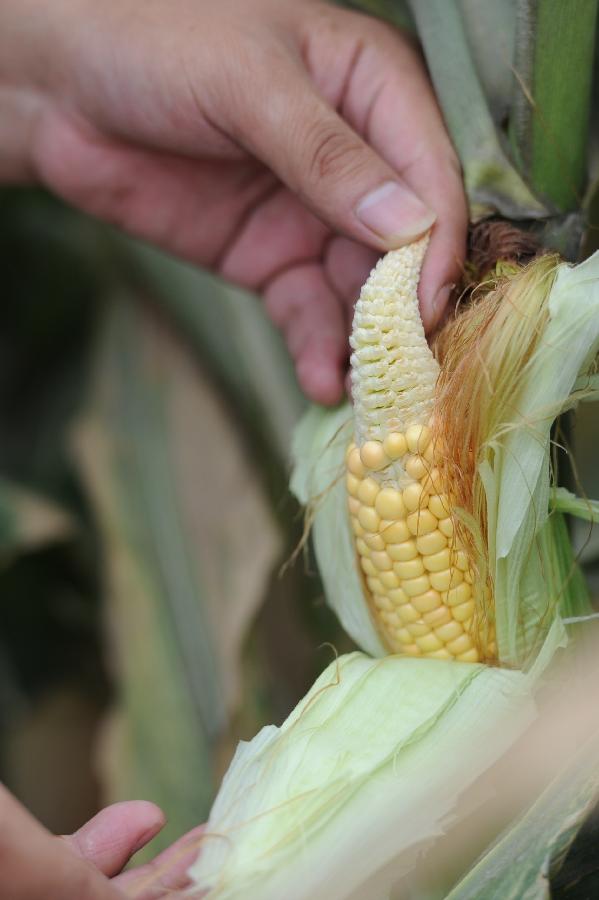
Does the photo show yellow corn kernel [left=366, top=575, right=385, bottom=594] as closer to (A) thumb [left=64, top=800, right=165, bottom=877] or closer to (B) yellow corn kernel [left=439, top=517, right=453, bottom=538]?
(B) yellow corn kernel [left=439, top=517, right=453, bottom=538]

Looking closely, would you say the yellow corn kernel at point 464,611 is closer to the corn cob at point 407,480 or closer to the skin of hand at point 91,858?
the corn cob at point 407,480

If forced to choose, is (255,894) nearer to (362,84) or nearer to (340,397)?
(340,397)

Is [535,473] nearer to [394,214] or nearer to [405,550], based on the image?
[405,550]

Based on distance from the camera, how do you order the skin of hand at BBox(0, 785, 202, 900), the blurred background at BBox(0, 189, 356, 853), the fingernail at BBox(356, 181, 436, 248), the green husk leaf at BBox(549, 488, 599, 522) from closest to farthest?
the skin of hand at BBox(0, 785, 202, 900)
the green husk leaf at BBox(549, 488, 599, 522)
the fingernail at BBox(356, 181, 436, 248)
the blurred background at BBox(0, 189, 356, 853)

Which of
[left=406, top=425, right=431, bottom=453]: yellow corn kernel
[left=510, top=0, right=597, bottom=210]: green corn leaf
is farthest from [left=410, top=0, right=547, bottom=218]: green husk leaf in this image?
[left=406, top=425, right=431, bottom=453]: yellow corn kernel

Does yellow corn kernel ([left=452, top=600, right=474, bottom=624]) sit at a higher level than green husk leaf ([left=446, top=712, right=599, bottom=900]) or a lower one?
higher

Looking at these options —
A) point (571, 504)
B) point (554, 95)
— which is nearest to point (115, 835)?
point (571, 504)
